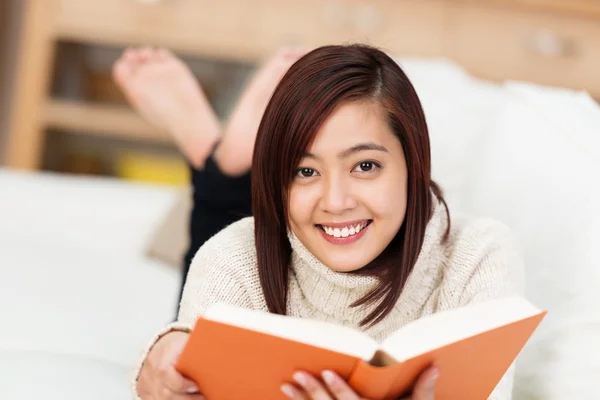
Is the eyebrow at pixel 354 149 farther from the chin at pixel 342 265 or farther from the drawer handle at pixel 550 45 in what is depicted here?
the drawer handle at pixel 550 45

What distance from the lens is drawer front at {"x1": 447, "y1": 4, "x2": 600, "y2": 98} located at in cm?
234

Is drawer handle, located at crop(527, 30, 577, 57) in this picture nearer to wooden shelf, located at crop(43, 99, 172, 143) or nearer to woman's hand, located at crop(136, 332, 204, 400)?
wooden shelf, located at crop(43, 99, 172, 143)

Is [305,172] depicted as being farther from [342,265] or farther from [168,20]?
[168,20]

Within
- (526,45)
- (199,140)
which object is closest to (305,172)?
(199,140)

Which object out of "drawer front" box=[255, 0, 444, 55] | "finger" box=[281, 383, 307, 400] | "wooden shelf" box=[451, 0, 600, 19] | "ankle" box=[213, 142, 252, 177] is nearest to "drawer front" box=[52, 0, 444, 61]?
"drawer front" box=[255, 0, 444, 55]

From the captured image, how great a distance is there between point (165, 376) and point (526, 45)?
1.88 metres

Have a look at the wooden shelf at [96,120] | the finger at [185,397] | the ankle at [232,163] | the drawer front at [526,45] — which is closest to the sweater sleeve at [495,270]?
the finger at [185,397]

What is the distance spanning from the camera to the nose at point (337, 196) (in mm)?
835

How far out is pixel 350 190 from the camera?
2.81ft

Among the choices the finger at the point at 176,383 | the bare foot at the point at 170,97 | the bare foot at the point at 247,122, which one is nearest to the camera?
the finger at the point at 176,383

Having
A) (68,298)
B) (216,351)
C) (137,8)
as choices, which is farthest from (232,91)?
(216,351)

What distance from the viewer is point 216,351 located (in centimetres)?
71

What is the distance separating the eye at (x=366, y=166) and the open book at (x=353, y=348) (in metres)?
0.22

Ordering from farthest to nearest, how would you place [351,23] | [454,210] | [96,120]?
[96,120]
[351,23]
[454,210]
